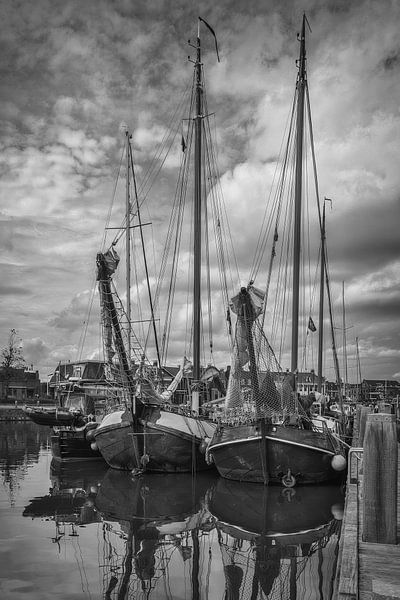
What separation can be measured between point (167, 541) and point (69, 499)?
22.6 feet

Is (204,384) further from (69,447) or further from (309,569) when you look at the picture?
(309,569)

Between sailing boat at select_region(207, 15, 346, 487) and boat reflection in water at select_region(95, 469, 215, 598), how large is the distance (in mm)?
1850

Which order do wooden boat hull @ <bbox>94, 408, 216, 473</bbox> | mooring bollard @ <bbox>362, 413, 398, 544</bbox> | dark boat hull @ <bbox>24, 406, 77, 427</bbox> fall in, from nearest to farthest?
1. mooring bollard @ <bbox>362, 413, 398, 544</bbox>
2. wooden boat hull @ <bbox>94, 408, 216, 473</bbox>
3. dark boat hull @ <bbox>24, 406, 77, 427</bbox>

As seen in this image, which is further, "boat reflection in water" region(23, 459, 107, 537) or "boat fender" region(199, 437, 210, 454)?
"boat fender" region(199, 437, 210, 454)

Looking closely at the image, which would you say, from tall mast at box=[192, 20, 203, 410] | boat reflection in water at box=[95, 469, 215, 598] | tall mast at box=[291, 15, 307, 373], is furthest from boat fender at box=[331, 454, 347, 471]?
tall mast at box=[192, 20, 203, 410]

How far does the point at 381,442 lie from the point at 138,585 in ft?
17.0

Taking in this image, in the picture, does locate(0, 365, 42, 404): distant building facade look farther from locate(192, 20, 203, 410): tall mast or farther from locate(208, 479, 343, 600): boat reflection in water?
locate(208, 479, 343, 600): boat reflection in water

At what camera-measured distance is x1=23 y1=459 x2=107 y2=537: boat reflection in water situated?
1481cm

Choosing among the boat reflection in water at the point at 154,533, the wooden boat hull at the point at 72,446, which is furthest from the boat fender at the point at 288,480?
the wooden boat hull at the point at 72,446

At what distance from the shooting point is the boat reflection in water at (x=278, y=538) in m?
9.50

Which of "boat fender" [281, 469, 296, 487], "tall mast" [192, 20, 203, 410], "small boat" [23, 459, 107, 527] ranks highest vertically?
"tall mast" [192, 20, 203, 410]

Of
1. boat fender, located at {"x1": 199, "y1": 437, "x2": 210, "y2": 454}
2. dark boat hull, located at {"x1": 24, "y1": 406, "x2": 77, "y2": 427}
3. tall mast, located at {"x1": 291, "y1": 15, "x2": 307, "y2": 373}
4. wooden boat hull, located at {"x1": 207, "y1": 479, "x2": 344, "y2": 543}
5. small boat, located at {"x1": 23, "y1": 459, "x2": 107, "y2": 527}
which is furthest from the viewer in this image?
dark boat hull, located at {"x1": 24, "y1": 406, "x2": 77, "y2": 427}

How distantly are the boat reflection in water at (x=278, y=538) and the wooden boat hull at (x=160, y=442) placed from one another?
3.58 m

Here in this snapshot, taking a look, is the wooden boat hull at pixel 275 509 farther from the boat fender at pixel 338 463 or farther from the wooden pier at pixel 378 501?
the wooden pier at pixel 378 501
